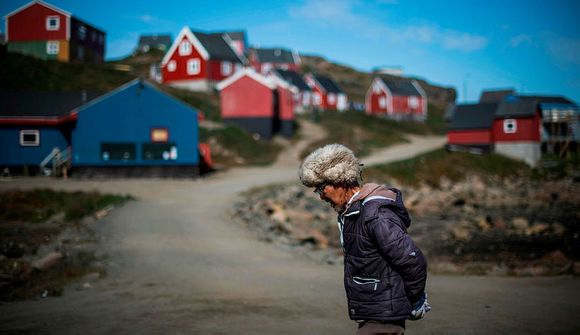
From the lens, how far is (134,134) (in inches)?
1062

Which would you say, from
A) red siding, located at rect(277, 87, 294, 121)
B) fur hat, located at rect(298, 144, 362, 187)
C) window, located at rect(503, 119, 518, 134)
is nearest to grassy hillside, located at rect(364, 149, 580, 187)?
window, located at rect(503, 119, 518, 134)

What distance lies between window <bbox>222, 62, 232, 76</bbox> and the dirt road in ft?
134

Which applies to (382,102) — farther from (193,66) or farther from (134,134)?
(134,134)

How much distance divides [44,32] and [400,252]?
2503 cm

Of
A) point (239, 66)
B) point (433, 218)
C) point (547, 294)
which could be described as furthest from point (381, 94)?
point (547, 294)

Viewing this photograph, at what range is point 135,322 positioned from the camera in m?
7.61

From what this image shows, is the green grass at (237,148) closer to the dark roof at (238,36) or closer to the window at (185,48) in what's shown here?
the window at (185,48)

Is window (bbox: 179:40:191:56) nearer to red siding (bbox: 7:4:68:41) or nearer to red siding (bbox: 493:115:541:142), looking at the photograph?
red siding (bbox: 7:4:68:41)

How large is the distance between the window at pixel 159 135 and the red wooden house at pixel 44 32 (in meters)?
6.74

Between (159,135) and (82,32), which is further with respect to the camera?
(82,32)

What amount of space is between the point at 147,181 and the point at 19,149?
677 centimetres

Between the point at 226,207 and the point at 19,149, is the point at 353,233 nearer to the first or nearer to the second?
the point at 226,207

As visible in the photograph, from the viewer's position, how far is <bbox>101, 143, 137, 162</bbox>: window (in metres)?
26.8

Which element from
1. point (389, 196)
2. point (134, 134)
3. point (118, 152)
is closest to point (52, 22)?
point (134, 134)
